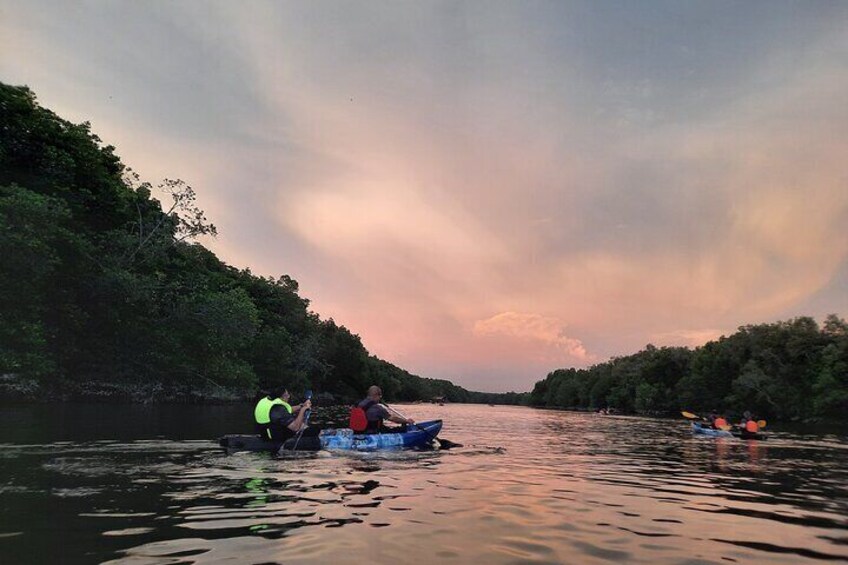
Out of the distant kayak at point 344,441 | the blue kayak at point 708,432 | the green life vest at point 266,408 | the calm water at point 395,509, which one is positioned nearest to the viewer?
the calm water at point 395,509

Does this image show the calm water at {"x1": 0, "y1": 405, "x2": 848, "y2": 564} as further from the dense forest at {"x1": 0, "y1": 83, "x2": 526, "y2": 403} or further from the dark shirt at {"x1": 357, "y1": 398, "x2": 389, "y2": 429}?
the dense forest at {"x1": 0, "y1": 83, "x2": 526, "y2": 403}

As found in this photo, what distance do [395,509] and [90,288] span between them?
36.6 m

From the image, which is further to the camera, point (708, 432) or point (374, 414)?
point (708, 432)

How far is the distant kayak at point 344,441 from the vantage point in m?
15.1

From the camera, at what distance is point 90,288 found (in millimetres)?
37188

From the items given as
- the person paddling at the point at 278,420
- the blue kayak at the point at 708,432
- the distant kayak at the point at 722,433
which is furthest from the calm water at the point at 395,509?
the blue kayak at the point at 708,432

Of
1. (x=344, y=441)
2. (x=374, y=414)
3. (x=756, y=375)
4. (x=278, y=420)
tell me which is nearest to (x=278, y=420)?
(x=278, y=420)

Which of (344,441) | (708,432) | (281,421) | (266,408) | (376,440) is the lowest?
(344,441)

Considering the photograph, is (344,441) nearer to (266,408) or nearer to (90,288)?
(266,408)

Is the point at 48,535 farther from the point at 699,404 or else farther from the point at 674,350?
the point at 674,350

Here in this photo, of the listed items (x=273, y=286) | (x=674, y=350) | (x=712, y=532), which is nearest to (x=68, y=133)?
(x=712, y=532)

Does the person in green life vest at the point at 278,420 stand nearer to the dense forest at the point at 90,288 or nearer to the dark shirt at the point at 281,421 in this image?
the dark shirt at the point at 281,421

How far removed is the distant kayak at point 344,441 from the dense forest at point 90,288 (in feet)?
63.3

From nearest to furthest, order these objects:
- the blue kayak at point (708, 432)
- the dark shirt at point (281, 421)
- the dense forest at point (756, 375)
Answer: the dark shirt at point (281, 421) < the blue kayak at point (708, 432) < the dense forest at point (756, 375)
